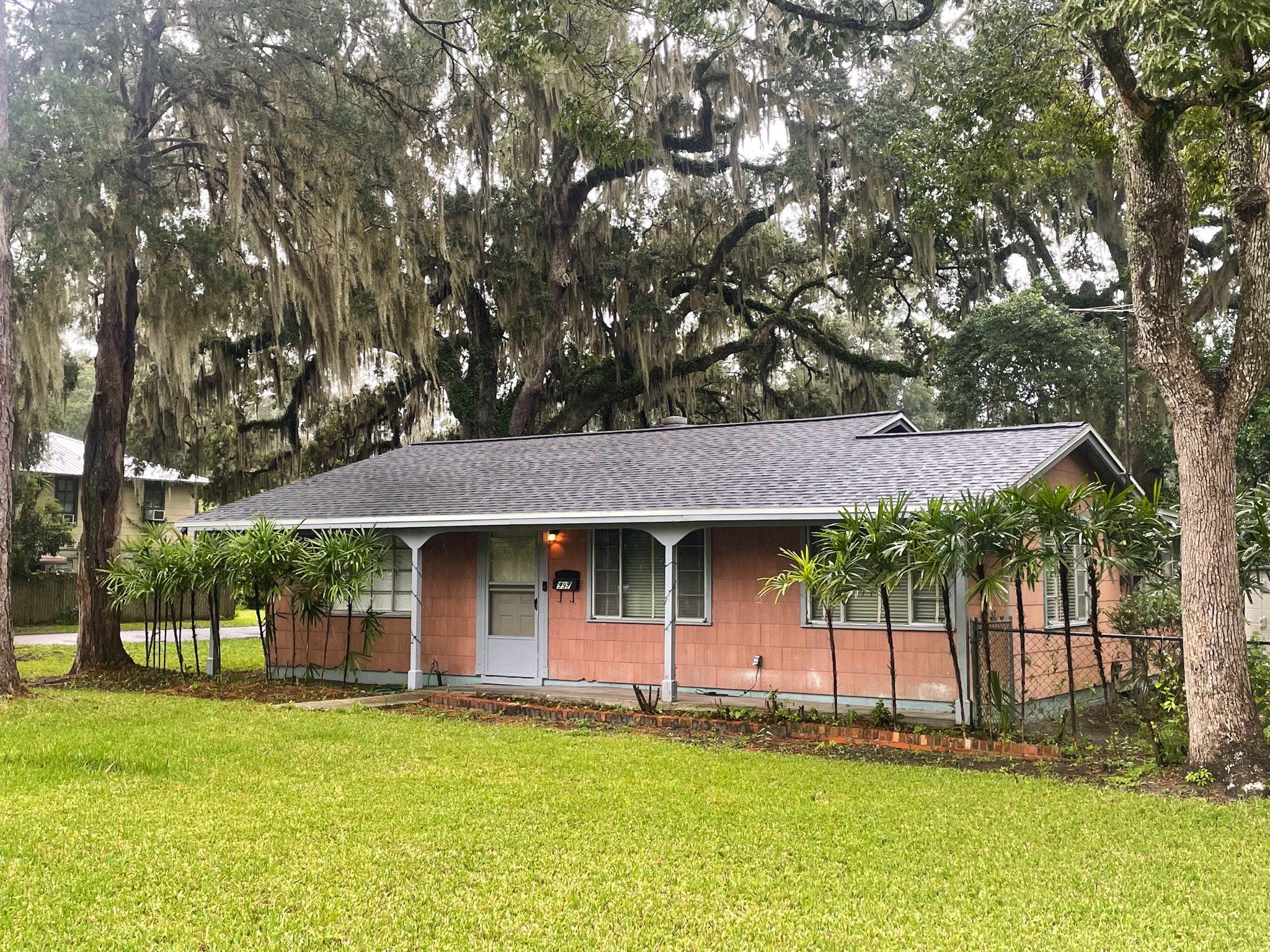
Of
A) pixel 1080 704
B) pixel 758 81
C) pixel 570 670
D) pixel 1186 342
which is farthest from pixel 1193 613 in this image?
A: pixel 758 81

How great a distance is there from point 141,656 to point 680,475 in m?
10.9

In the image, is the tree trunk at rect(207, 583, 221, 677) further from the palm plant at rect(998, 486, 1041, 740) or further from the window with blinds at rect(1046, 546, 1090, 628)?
the window with blinds at rect(1046, 546, 1090, 628)

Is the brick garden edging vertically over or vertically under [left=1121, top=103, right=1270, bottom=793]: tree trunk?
under

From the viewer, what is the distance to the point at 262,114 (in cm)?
1327

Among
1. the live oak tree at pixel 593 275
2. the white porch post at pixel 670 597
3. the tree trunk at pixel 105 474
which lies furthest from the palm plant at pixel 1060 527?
the tree trunk at pixel 105 474

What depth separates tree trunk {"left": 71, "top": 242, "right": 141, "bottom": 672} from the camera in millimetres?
14156

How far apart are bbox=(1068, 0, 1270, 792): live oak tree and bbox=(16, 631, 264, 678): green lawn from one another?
12.3 m

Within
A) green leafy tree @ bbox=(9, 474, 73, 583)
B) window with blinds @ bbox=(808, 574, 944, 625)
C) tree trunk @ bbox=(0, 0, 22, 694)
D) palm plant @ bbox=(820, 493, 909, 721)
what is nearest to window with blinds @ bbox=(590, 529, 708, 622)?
window with blinds @ bbox=(808, 574, 944, 625)

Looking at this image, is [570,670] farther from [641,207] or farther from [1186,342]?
[641,207]

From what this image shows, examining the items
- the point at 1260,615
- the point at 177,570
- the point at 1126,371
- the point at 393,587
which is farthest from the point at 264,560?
the point at 1126,371

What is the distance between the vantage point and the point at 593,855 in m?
5.28

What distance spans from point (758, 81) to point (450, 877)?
58.1ft

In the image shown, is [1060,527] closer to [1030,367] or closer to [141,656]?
[1030,367]

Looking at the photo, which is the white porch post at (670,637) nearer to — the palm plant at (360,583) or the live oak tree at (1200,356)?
the palm plant at (360,583)
